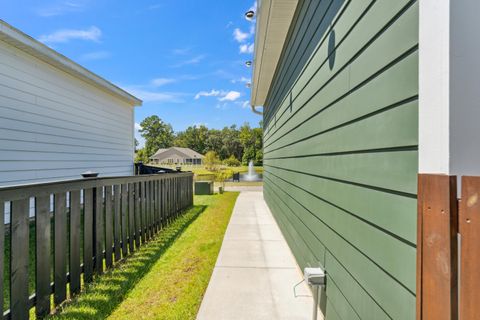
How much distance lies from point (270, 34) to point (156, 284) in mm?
4130

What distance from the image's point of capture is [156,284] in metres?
2.90

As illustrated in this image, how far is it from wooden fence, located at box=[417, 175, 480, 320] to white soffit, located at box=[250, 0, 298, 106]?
3.48m

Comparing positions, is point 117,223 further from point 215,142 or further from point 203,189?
point 215,142

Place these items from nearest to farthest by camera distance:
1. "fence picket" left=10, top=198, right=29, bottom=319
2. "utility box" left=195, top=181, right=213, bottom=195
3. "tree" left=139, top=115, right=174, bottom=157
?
"fence picket" left=10, top=198, right=29, bottom=319
"utility box" left=195, top=181, right=213, bottom=195
"tree" left=139, top=115, right=174, bottom=157

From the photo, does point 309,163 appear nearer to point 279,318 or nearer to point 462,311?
point 279,318

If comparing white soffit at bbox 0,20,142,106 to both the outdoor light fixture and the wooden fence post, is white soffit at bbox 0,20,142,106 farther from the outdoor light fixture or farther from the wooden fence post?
the wooden fence post

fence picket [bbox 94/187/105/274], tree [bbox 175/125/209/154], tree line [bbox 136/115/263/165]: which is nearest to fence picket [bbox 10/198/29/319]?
fence picket [bbox 94/187/105/274]

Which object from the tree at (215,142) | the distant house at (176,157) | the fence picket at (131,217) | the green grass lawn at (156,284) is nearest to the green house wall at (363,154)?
the green grass lawn at (156,284)

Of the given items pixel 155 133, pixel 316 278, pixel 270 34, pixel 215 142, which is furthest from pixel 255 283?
pixel 155 133

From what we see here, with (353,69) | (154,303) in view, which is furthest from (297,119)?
(154,303)

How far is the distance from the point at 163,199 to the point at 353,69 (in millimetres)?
4659

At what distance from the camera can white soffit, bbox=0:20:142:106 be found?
5.00m

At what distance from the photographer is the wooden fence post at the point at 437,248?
812mm

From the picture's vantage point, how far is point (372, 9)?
1421 millimetres
